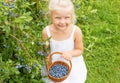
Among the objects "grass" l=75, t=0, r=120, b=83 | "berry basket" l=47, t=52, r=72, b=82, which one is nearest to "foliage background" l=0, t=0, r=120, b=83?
"grass" l=75, t=0, r=120, b=83

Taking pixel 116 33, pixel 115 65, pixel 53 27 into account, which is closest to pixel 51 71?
pixel 53 27

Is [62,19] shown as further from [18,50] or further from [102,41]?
[102,41]

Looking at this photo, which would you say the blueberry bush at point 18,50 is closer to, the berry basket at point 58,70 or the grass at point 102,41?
the berry basket at point 58,70

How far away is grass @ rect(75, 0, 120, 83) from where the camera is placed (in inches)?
157

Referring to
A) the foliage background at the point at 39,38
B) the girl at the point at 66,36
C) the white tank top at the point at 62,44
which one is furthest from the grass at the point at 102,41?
the white tank top at the point at 62,44

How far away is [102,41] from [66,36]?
1.08 metres

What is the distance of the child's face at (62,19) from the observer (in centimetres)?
316

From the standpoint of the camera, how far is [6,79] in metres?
2.88

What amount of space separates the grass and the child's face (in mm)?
926

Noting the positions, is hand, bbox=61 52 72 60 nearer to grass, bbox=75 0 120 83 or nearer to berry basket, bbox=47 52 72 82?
berry basket, bbox=47 52 72 82

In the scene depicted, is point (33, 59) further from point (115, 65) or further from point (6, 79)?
point (115, 65)

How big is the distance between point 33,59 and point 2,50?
302mm

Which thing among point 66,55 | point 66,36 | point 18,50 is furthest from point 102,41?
point 18,50

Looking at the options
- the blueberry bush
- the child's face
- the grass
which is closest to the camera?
the blueberry bush
